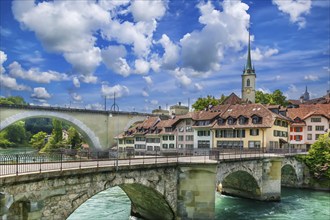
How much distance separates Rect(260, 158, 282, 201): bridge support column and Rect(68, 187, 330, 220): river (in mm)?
899

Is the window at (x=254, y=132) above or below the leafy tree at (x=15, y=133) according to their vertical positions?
above

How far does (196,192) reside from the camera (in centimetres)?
2622

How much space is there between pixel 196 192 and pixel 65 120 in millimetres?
45264

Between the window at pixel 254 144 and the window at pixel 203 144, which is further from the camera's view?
the window at pixel 203 144

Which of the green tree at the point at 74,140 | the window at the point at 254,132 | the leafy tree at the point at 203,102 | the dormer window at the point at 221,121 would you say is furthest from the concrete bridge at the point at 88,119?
the green tree at the point at 74,140

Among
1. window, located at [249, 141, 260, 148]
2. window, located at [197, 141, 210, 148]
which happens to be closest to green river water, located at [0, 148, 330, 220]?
window, located at [249, 141, 260, 148]

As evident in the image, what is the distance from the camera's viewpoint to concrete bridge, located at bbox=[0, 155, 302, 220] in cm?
1619

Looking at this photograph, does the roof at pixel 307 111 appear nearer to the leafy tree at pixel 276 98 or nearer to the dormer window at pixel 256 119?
the leafy tree at pixel 276 98

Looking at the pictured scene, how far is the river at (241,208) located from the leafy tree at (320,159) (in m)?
5.29

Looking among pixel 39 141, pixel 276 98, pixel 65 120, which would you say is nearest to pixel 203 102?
pixel 276 98

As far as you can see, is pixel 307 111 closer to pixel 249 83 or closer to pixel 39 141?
pixel 249 83

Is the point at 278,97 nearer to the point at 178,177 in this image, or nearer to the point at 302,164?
the point at 302,164

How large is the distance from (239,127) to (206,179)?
97.3ft

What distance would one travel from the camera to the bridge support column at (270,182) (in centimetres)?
4022
